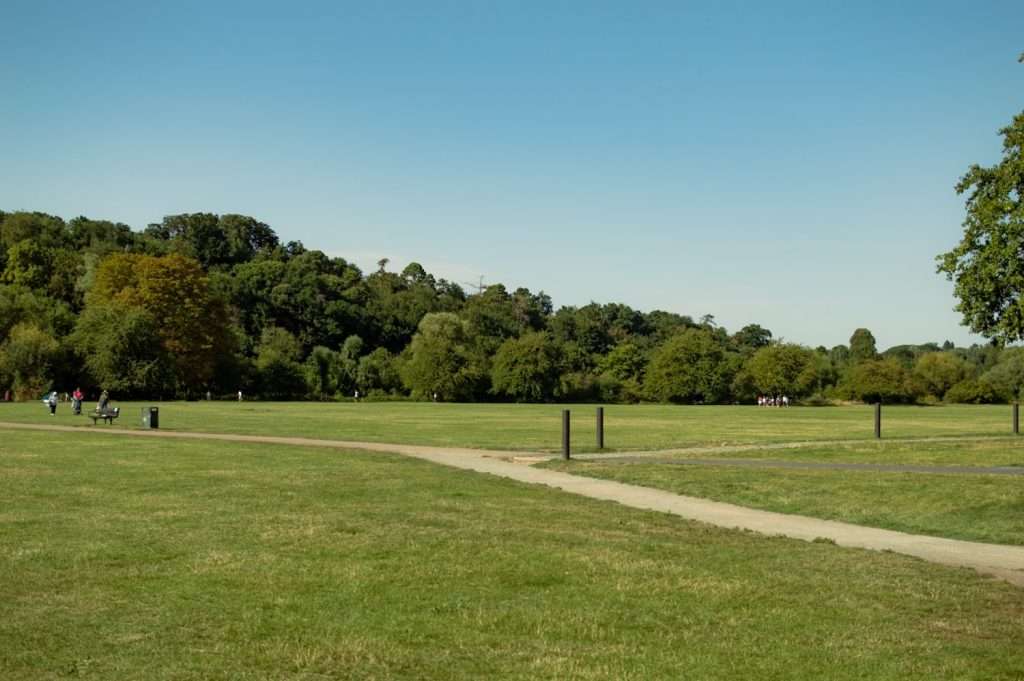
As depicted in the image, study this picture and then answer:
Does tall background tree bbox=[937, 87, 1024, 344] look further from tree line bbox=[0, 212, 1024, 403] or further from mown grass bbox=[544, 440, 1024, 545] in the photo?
tree line bbox=[0, 212, 1024, 403]

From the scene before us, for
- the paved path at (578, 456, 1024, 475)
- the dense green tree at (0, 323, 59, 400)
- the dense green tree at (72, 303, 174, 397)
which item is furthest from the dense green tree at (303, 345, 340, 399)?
the paved path at (578, 456, 1024, 475)

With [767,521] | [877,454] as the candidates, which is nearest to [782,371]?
[877,454]

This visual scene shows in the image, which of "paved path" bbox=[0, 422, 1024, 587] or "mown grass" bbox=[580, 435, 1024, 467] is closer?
"paved path" bbox=[0, 422, 1024, 587]

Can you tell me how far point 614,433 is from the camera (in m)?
39.8

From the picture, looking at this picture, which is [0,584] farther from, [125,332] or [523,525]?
[125,332]

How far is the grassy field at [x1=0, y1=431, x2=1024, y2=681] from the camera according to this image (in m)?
6.85

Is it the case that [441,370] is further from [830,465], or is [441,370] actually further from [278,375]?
[830,465]

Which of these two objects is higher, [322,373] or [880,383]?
[322,373]

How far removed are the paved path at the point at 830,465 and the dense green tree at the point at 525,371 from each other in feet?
330

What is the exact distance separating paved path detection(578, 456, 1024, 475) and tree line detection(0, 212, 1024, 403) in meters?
72.5

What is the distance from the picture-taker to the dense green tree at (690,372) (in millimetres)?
134125

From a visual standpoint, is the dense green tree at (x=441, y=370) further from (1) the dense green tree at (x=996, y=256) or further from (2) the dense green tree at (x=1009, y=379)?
(1) the dense green tree at (x=996, y=256)

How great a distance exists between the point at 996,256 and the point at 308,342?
121060mm

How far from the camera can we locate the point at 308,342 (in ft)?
474
